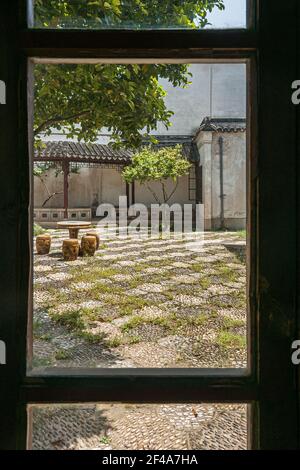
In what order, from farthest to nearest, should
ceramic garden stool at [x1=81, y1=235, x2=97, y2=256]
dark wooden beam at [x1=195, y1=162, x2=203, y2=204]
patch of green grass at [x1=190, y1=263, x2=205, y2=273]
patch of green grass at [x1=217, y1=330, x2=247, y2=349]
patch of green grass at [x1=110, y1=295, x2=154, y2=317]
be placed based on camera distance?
dark wooden beam at [x1=195, y1=162, x2=203, y2=204] < ceramic garden stool at [x1=81, y1=235, x2=97, y2=256] < patch of green grass at [x1=190, y1=263, x2=205, y2=273] < patch of green grass at [x1=110, y1=295, x2=154, y2=317] < patch of green grass at [x1=217, y1=330, x2=247, y2=349]

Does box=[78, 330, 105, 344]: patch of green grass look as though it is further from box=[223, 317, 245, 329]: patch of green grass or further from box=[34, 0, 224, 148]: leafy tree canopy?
box=[34, 0, 224, 148]: leafy tree canopy

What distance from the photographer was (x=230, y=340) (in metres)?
2.73

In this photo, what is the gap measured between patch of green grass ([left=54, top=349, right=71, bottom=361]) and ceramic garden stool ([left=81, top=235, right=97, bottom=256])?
3.95m

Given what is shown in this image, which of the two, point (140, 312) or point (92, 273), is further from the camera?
point (92, 273)

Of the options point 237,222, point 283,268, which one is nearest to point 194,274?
point 283,268

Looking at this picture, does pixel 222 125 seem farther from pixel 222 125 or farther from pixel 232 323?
pixel 232 323

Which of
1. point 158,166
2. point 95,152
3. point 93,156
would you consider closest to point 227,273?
point 158,166

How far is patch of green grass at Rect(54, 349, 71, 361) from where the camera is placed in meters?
2.36

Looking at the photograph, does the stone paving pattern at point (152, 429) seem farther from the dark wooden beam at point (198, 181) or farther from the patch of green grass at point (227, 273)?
the dark wooden beam at point (198, 181)

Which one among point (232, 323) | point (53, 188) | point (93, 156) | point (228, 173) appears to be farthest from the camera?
point (53, 188)

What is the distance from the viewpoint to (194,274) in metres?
5.12

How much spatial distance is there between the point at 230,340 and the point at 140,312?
3.39 feet

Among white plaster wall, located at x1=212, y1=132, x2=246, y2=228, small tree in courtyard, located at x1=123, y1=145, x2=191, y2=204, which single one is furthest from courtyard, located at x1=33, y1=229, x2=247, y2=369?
small tree in courtyard, located at x1=123, y1=145, x2=191, y2=204
